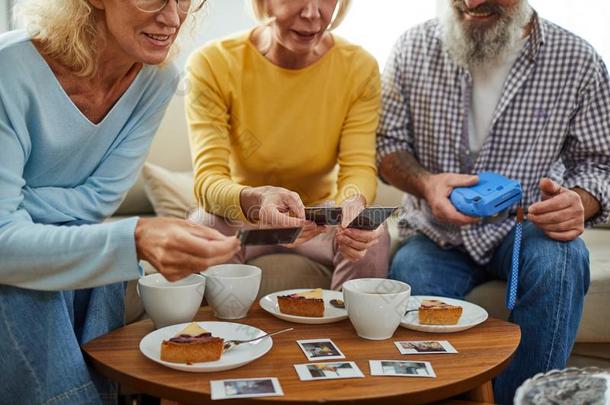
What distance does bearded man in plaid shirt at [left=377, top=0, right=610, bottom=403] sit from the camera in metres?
1.99

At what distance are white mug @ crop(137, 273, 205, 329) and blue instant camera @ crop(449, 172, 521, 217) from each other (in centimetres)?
76

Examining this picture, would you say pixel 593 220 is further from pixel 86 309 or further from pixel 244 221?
pixel 86 309

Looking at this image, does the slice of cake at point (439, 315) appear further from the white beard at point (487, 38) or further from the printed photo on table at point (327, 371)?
the white beard at point (487, 38)

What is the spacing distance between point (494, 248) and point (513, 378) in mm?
394

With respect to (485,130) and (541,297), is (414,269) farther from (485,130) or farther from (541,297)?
(485,130)

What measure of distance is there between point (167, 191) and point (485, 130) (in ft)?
3.50

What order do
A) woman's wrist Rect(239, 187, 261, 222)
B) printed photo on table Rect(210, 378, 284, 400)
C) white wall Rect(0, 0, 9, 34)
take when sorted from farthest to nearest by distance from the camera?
white wall Rect(0, 0, 9, 34) < woman's wrist Rect(239, 187, 261, 222) < printed photo on table Rect(210, 378, 284, 400)

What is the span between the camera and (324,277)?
2053mm

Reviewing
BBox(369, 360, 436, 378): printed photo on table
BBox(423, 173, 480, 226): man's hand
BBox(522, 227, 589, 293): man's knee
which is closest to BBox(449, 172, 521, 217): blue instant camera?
BBox(423, 173, 480, 226): man's hand

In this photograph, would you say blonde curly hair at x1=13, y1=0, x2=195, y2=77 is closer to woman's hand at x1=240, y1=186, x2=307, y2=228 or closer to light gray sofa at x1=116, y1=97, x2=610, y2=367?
woman's hand at x1=240, y1=186, x2=307, y2=228

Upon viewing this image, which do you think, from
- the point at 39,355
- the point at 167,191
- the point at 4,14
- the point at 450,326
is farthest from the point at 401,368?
the point at 4,14

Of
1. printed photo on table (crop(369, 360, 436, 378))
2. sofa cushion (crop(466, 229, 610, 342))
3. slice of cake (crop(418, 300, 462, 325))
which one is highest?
slice of cake (crop(418, 300, 462, 325))

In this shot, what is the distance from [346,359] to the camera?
4.07 feet

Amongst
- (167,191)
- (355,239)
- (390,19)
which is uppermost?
(390,19)
